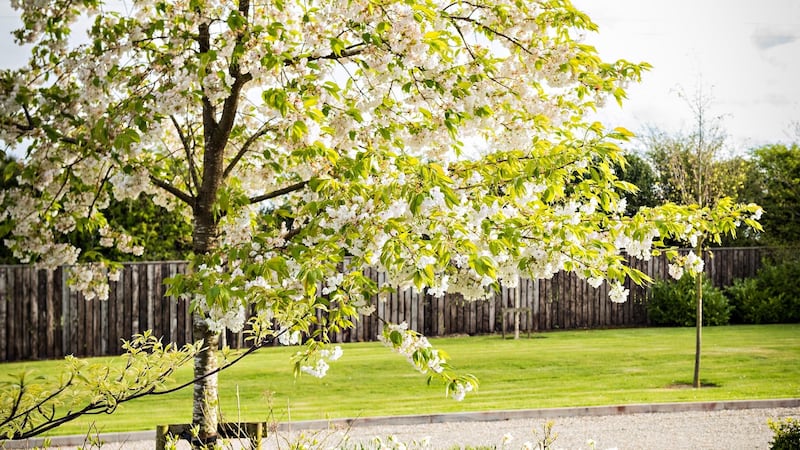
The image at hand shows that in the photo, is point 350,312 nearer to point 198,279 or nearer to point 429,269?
point 429,269

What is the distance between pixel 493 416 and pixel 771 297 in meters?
9.57

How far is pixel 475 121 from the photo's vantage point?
4.13 meters

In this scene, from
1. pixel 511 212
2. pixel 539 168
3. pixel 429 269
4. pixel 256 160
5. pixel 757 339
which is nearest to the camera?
pixel 429 269

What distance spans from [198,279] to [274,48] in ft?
4.00

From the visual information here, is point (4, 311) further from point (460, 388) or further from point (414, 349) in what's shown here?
point (460, 388)

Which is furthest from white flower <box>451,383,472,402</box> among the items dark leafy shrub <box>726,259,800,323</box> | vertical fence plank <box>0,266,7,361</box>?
dark leafy shrub <box>726,259,800,323</box>

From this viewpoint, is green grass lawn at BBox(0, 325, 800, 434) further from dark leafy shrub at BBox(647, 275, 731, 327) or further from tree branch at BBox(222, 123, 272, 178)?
tree branch at BBox(222, 123, 272, 178)

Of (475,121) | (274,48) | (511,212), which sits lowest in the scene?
(511,212)

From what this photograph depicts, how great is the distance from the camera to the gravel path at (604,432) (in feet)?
21.6

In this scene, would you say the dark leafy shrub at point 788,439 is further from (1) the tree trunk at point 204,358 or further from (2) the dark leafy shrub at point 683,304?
(2) the dark leafy shrub at point 683,304

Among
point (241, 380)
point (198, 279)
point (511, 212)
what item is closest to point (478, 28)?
point (511, 212)

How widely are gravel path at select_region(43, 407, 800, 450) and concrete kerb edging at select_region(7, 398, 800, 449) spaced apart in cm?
7

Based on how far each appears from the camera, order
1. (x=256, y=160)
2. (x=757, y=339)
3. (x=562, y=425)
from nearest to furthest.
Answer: (x=256, y=160)
(x=562, y=425)
(x=757, y=339)

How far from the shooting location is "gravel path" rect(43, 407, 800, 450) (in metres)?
6.59
